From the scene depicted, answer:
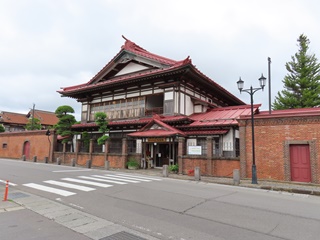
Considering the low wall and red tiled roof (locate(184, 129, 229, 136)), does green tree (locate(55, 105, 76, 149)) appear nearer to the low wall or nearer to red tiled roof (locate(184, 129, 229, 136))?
red tiled roof (locate(184, 129, 229, 136))

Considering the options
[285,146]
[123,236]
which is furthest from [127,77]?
[123,236]

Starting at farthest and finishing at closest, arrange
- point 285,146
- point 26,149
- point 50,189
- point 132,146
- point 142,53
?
1. point 26,149
2. point 142,53
3. point 132,146
4. point 285,146
5. point 50,189

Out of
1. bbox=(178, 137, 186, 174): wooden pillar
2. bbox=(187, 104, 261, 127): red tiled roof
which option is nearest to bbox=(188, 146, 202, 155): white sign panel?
bbox=(178, 137, 186, 174): wooden pillar

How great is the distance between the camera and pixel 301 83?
3256 centimetres

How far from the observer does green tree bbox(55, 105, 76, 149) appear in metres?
24.7

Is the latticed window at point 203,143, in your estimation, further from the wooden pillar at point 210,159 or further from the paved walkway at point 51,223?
the paved walkway at point 51,223

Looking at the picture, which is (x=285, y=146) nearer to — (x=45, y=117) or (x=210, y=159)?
(x=210, y=159)

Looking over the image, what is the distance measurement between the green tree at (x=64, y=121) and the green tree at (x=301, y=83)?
27622mm

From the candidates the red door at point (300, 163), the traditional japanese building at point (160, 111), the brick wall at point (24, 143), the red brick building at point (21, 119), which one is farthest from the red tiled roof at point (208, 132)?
the red brick building at point (21, 119)

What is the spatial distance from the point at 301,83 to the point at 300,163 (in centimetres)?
2419

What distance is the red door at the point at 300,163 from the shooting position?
41.3 feet

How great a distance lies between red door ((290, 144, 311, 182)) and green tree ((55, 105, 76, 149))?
67.6 ft

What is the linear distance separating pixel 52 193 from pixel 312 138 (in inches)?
A: 505

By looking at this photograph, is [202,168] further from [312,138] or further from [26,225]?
[26,225]
